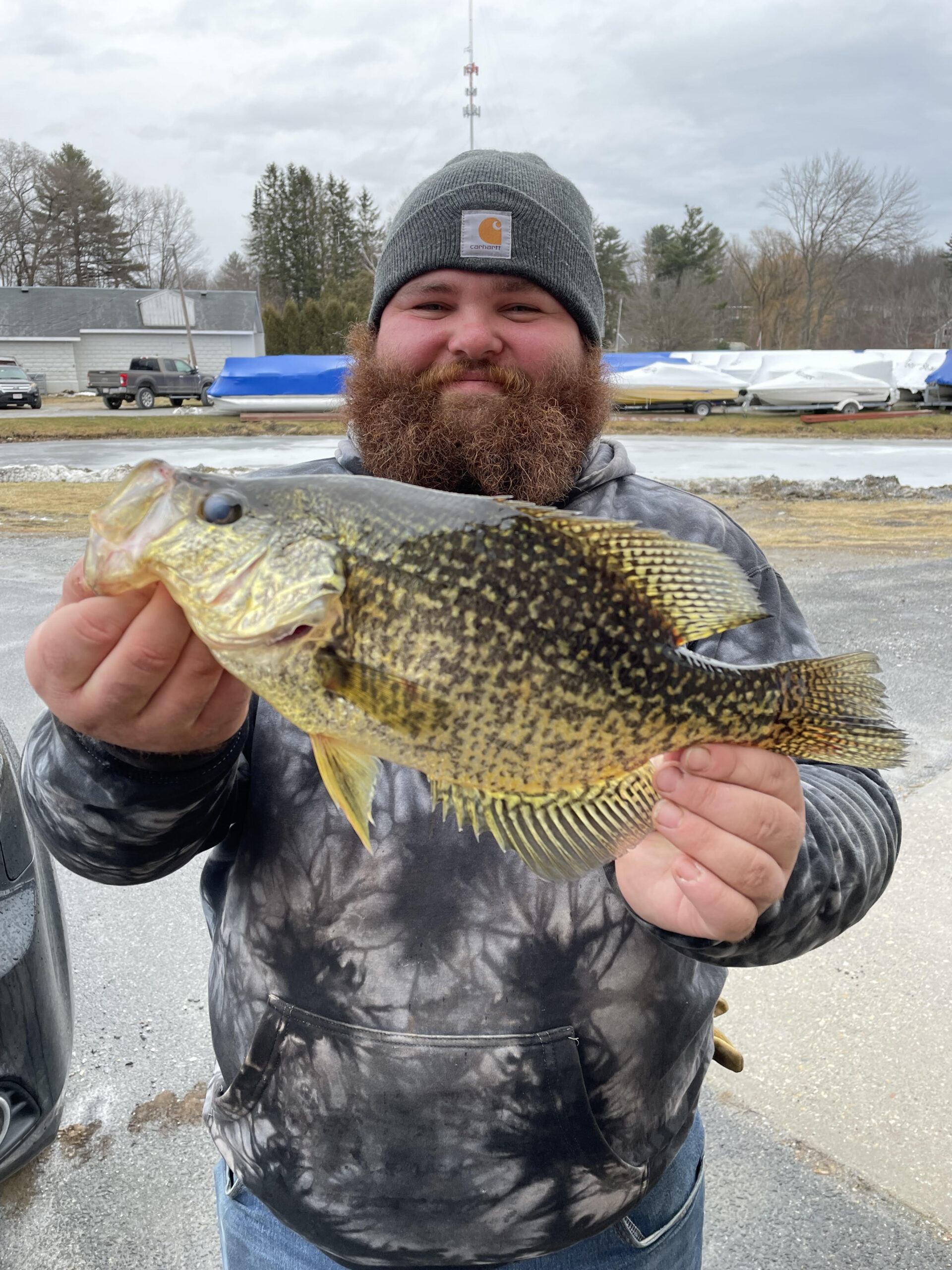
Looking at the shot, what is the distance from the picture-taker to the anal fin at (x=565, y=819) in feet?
5.30

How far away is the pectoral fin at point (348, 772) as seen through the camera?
1.61 metres

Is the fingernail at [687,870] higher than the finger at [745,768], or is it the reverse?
the finger at [745,768]

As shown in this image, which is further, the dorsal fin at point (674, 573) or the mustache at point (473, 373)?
the mustache at point (473, 373)

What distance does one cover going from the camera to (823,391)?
108ft

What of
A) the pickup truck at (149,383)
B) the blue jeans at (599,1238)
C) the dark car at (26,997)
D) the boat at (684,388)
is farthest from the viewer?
the pickup truck at (149,383)

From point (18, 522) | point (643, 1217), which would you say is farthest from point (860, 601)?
point (18, 522)

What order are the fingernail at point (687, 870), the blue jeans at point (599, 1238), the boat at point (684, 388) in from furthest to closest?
the boat at point (684, 388)
the blue jeans at point (599, 1238)
the fingernail at point (687, 870)

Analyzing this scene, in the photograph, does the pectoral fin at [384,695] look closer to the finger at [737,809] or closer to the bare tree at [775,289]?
the finger at [737,809]

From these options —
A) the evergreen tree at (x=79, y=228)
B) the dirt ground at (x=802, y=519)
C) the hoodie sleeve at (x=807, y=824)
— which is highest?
the evergreen tree at (x=79, y=228)

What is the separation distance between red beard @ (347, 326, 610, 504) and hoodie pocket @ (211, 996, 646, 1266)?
1351 millimetres

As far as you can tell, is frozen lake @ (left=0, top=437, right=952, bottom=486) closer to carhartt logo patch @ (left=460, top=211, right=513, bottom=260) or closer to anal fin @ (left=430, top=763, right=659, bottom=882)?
carhartt logo patch @ (left=460, top=211, right=513, bottom=260)

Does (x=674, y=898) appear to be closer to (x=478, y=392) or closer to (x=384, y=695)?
(x=384, y=695)

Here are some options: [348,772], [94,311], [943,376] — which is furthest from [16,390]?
[348,772]

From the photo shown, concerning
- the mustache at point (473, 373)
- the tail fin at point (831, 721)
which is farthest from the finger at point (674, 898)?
the mustache at point (473, 373)
